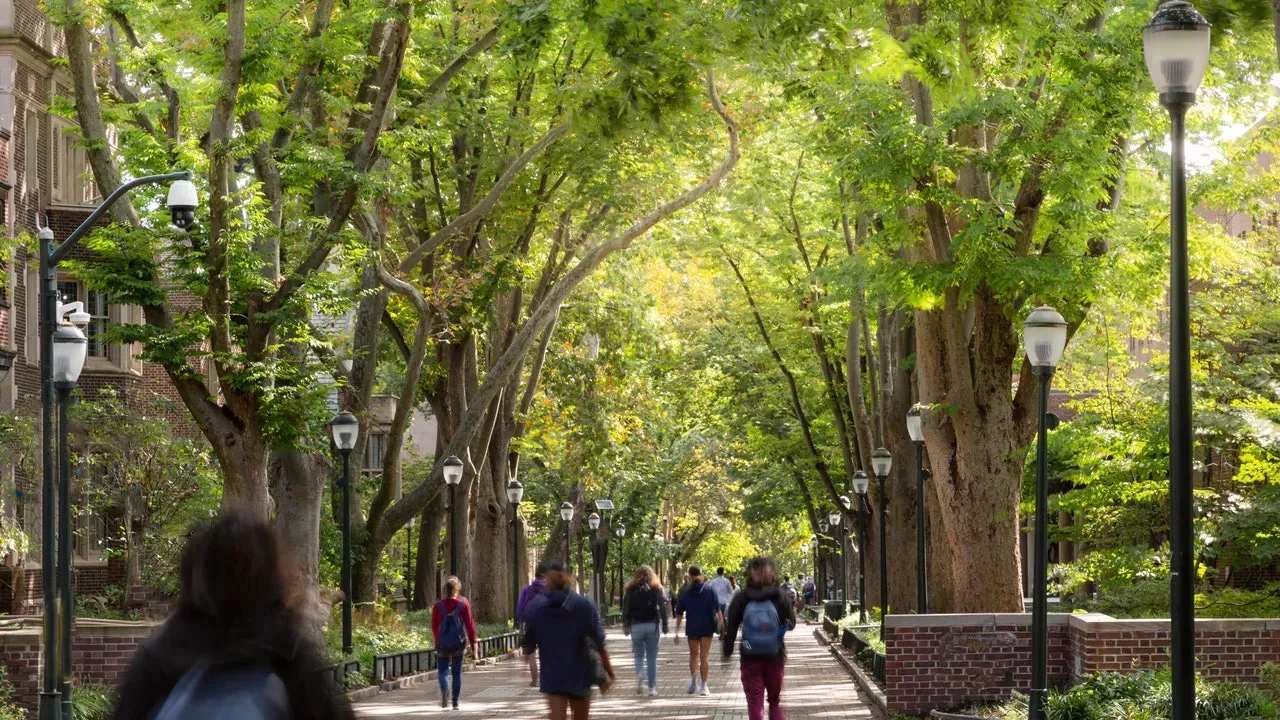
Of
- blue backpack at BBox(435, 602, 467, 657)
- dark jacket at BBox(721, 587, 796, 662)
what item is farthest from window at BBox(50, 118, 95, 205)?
dark jacket at BBox(721, 587, 796, 662)

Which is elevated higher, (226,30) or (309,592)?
(226,30)

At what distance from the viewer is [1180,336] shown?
9172 millimetres

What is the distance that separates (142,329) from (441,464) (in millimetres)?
11132

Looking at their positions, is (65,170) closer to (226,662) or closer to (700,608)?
(700,608)

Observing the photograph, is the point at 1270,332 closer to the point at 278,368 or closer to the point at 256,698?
the point at 278,368

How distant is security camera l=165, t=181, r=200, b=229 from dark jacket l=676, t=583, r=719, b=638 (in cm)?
818

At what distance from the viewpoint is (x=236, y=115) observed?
1998cm

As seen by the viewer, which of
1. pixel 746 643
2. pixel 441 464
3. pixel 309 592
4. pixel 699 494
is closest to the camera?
pixel 309 592

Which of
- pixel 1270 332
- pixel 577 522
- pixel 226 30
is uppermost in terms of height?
pixel 226 30

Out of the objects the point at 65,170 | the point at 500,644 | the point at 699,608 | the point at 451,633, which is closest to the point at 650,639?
the point at 699,608

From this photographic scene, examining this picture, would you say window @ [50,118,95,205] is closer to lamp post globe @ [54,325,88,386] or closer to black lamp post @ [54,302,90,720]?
black lamp post @ [54,302,90,720]

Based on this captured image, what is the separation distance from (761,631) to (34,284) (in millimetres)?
25716

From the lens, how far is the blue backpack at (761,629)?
537 inches

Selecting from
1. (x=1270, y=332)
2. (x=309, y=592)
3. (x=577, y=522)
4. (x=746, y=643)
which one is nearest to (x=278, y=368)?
(x=746, y=643)
